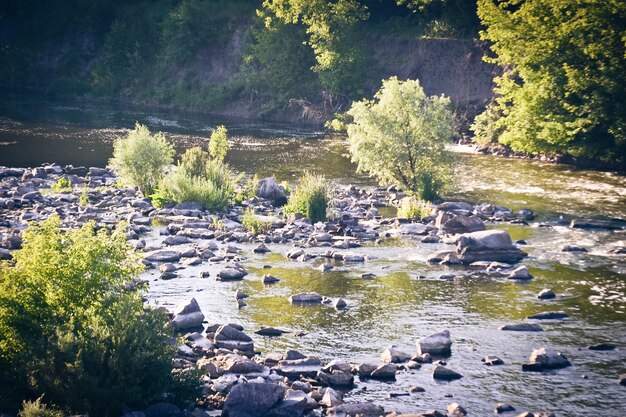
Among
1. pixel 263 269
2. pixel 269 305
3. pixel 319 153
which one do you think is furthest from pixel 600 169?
pixel 269 305

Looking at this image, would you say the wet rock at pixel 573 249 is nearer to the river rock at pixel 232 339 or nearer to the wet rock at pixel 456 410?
the river rock at pixel 232 339

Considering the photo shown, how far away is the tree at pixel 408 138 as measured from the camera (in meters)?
37.2

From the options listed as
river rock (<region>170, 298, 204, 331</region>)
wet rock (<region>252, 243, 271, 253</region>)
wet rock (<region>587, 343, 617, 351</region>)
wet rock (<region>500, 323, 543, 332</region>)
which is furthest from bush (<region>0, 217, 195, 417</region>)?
Answer: wet rock (<region>252, 243, 271, 253</region>)

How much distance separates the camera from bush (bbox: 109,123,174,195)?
37875 millimetres

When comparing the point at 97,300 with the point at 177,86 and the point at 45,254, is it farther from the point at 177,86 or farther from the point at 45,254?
the point at 177,86

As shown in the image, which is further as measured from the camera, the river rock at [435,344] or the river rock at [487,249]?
the river rock at [487,249]

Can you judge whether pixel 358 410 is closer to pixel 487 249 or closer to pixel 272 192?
pixel 487 249

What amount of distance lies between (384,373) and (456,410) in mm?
2085

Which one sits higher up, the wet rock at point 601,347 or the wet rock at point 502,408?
the wet rock at point 601,347

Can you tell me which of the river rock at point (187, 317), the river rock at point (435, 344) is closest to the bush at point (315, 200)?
the river rock at point (187, 317)

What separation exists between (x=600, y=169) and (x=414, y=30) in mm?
32923

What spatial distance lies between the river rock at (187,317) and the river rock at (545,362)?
7808 mm

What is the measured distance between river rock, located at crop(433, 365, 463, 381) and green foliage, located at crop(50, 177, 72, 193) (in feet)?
86.6

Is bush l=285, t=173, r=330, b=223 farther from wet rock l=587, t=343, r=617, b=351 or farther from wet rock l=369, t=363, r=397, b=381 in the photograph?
wet rock l=369, t=363, r=397, b=381
